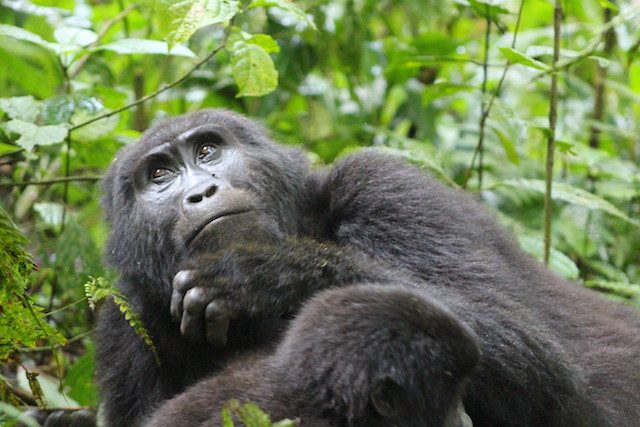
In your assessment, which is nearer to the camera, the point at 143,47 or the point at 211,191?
the point at 211,191

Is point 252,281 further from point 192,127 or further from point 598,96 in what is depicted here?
point 598,96

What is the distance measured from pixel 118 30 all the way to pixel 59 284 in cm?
287

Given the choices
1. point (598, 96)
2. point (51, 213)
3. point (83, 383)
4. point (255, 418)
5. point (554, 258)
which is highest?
point (255, 418)

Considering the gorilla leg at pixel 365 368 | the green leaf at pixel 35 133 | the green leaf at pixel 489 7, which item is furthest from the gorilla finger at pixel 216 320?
the green leaf at pixel 489 7

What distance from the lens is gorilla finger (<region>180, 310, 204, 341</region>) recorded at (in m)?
3.27

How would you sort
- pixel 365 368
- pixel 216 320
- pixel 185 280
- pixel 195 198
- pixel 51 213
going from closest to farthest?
pixel 365 368 < pixel 216 320 < pixel 185 280 < pixel 195 198 < pixel 51 213

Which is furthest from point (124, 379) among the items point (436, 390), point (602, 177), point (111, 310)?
point (602, 177)

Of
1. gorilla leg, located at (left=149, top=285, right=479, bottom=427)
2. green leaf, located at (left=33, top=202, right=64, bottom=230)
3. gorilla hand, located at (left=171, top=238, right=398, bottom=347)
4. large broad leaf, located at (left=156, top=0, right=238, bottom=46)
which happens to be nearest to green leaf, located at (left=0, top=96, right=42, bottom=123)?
green leaf, located at (left=33, top=202, right=64, bottom=230)

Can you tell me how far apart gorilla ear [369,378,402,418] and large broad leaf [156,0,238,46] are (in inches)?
68.0

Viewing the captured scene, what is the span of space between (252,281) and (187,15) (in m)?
1.20

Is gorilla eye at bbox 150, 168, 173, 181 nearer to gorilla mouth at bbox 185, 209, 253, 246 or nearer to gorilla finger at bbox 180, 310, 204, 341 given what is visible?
gorilla mouth at bbox 185, 209, 253, 246

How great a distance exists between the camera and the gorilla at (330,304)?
9.30ft

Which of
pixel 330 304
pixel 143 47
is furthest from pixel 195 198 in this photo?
pixel 143 47

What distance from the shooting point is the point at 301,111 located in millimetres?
7367
